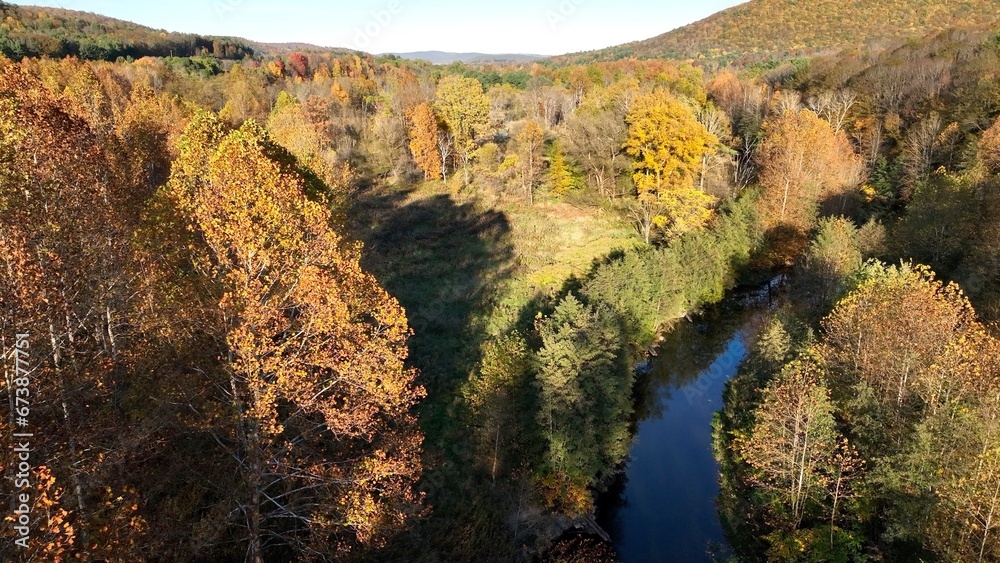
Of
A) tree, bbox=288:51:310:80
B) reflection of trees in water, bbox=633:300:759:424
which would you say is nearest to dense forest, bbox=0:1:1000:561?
reflection of trees in water, bbox=633:300:759:424

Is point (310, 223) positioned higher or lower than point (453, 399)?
higher

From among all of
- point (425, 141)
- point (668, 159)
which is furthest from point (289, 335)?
point (425, 141)

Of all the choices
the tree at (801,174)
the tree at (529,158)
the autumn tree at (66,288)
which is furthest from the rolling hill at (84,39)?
the tree at (801,174)

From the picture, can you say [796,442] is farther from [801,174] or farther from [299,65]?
[299,65]

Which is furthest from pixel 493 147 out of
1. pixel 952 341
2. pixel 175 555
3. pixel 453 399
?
pixel 175 555

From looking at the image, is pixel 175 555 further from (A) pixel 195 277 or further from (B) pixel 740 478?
(B) pixel 740 478

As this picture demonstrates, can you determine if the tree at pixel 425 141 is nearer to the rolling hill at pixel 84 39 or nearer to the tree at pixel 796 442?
the tree at pixel 796 442

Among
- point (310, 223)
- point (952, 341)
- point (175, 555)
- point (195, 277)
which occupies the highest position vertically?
point (310, 223)
